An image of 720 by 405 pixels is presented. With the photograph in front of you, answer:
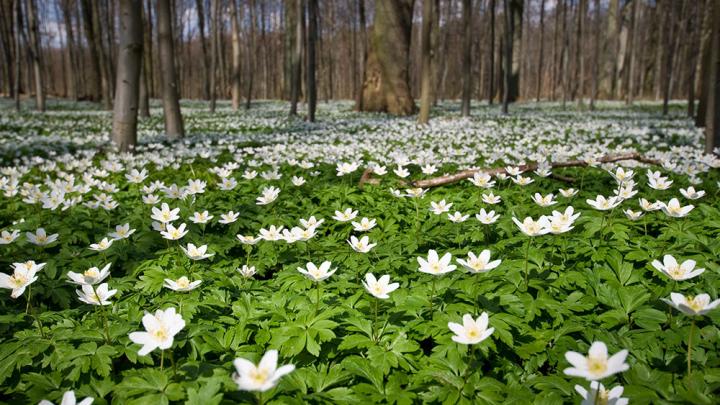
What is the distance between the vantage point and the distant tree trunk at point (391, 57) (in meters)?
19.8

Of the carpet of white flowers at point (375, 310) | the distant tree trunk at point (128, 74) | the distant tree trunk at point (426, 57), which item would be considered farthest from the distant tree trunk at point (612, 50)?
the carpet of white flowers at point (375, 310)

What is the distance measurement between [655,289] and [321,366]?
73.3 inches

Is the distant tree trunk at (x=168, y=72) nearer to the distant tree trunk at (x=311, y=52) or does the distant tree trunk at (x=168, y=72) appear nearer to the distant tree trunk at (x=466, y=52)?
the distant tree trunk at (x=311, y=52)

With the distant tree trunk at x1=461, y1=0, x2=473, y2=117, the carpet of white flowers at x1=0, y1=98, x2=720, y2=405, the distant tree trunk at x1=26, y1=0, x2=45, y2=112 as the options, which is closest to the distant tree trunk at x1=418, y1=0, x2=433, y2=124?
the distant tree trunk at x1=461, y1=0, x2=473, y2=117

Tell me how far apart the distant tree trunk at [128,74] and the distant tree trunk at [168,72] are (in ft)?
7.51

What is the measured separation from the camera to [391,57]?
20078mm

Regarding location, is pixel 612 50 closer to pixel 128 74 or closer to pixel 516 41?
pixel 516 41

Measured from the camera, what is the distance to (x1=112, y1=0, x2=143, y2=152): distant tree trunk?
8.11 metres

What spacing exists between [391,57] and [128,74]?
45.4 ft

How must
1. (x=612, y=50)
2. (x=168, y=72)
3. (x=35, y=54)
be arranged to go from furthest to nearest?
1. (x=612, y=50)
2. (x=35, y=54)
3. (x=168, y=72)

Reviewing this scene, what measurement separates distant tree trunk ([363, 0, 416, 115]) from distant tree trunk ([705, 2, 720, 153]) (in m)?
14.5

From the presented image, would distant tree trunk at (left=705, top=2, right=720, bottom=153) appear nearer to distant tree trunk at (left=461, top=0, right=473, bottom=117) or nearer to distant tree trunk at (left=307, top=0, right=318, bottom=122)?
distant tree trunk at (left=461, top=0, right=473, bottom=117)

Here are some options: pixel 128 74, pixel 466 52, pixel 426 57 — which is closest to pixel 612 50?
pixel 466 52

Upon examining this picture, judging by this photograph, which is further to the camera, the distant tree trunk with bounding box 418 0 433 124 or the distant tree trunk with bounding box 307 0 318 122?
the distant tree trunk with bounding box 307 0 318 122
